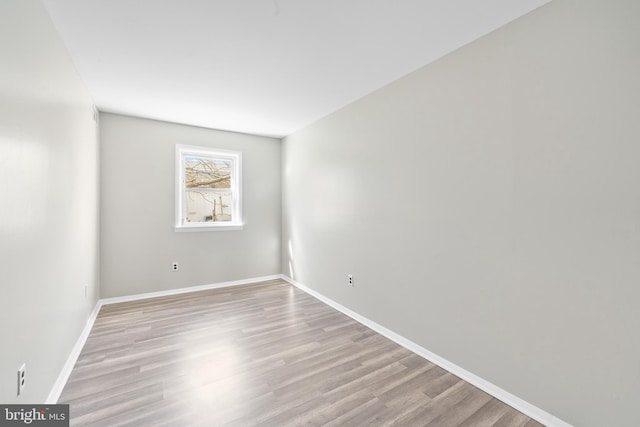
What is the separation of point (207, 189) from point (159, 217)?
0.79 meters

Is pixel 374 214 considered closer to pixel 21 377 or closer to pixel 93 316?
pixel 21 377

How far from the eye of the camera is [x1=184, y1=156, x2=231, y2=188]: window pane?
4.04 metres

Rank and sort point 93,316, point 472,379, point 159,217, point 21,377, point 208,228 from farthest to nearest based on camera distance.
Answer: point 208,228 < point 159,217 < point 93,316 < point 472,379 < point 21,377

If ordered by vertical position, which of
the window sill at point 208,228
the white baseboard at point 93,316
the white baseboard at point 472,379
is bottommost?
the white baseboard at point 472,379

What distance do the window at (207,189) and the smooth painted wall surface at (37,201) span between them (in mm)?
1556

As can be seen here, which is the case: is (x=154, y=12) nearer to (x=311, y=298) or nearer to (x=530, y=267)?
(x=530, y=267)

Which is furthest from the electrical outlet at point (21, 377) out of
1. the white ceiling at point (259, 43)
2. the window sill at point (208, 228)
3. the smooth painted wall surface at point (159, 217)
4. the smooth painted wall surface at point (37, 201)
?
the window sill at point (208, 228)

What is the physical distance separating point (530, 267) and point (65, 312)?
326 centimetres

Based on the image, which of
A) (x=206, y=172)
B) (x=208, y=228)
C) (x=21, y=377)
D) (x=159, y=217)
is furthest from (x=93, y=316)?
(x=206, y=172)

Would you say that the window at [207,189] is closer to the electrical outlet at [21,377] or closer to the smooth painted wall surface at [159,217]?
the smooth painted wall surface at [159,217]

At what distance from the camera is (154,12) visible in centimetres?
168

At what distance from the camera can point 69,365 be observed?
2.03 meters

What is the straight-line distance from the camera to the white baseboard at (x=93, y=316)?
177 cm

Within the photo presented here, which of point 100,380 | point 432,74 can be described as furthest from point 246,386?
point 432,74
